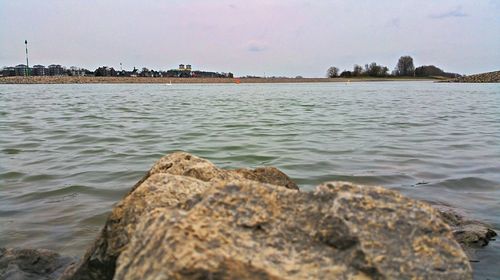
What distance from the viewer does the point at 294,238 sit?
2.61 meters

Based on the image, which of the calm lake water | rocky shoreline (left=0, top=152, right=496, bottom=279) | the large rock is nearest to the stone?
rocky shoreline (left=0, top=152, right=496, bottom=279)

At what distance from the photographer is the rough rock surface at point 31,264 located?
421cm

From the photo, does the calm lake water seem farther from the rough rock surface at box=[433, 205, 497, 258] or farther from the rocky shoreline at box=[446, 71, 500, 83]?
the rocky shoreline at box=[446, 71, 500, 83]

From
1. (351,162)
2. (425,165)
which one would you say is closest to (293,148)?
(351,162)

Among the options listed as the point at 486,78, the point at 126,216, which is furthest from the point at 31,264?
the point at 486,78

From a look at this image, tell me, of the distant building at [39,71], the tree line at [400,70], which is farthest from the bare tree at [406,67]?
the distant building at [39,71]

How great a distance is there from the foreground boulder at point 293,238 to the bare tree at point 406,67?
15959cm

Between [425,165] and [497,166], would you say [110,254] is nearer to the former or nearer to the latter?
[425,165]

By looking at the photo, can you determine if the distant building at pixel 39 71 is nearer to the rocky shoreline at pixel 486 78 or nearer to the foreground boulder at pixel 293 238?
the rocky shoreline at pixel 486 78

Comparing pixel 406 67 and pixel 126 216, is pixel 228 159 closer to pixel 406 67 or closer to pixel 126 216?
pixel 126 216

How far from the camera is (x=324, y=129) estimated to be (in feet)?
Answer: 50.3

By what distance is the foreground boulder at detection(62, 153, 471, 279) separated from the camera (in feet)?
7.63

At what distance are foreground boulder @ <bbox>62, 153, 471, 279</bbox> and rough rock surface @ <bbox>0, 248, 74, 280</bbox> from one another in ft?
6.63

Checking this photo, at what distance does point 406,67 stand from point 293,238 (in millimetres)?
160467
